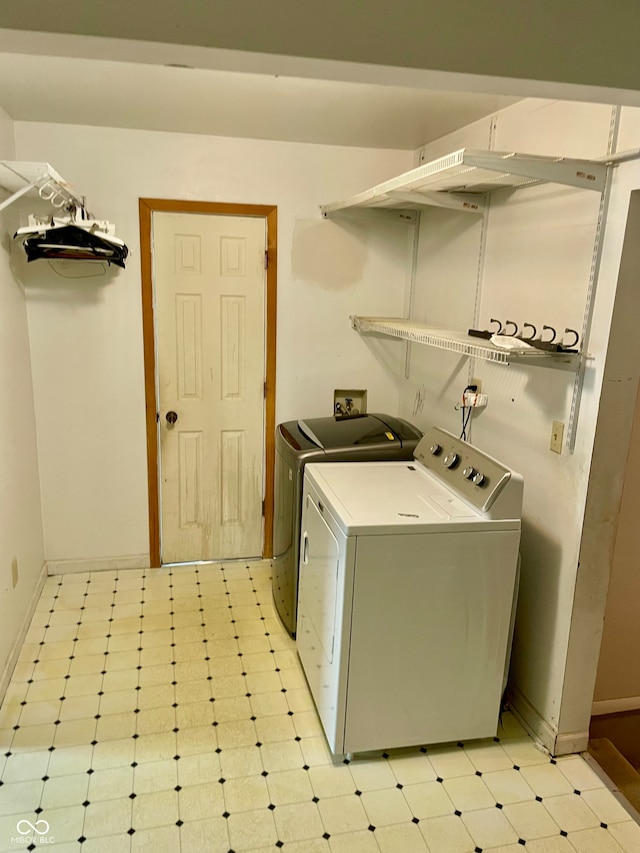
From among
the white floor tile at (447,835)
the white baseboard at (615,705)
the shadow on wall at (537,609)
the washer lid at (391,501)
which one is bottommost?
the white baseboard at (615,705)

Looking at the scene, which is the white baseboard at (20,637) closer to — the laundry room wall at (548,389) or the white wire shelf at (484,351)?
the laundry room wall at (548,389)

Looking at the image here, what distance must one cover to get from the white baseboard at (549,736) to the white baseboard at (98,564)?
7.29ft

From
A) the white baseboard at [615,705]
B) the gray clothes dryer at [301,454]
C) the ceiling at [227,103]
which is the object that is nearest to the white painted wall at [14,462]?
the ceiling at [227,103]

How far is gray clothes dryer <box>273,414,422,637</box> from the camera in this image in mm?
2762

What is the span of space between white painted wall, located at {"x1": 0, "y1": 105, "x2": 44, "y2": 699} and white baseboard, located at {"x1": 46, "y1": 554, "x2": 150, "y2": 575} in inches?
8.1

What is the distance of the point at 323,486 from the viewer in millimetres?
2361

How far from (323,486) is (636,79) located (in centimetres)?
160

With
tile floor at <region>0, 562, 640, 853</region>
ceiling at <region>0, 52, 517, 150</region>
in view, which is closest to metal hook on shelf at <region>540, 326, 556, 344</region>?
ceiling at <region>0, 52, 517, 150</region>

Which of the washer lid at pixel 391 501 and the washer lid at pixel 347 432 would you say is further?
the washer lid at pixel 347 432

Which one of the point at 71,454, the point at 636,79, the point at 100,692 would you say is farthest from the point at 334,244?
the point at 100,692

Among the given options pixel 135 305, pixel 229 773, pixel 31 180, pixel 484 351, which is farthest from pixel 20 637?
pixel 484 351

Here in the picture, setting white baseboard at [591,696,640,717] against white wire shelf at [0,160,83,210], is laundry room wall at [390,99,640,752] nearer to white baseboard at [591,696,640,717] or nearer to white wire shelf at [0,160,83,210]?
white baseboard at [591,696,640,717]

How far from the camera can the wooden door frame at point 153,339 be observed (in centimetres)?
318

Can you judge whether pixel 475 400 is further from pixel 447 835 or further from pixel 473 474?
pixel 447 835
